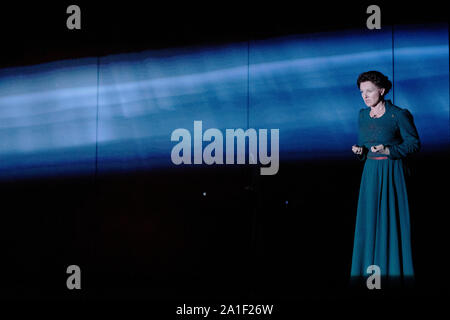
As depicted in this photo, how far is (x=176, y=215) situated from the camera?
4.14m

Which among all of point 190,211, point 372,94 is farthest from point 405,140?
point 190,211

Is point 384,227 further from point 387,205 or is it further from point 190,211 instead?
point 190,211

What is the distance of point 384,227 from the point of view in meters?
3.57

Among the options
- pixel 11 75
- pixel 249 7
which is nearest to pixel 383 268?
pixel 249 7

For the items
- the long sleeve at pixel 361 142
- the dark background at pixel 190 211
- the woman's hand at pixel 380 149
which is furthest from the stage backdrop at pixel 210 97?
the woman's hand at pixel 380 149

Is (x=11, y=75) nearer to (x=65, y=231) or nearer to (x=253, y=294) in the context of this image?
(x=65, y=231)

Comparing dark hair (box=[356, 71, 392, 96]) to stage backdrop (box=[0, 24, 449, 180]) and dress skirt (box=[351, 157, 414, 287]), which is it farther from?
dress skirt (box=[351, 157, 414, 287])

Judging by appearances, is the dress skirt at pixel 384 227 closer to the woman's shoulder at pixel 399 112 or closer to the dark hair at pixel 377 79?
the woman's shoulder at pixel 399 112

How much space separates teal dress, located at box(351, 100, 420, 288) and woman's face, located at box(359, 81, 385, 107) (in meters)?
0.08

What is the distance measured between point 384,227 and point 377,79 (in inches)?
43.0

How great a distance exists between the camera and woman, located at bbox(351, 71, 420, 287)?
11.7ft

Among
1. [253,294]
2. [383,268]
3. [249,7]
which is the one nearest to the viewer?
[383,268]

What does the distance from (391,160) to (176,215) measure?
1742mm
